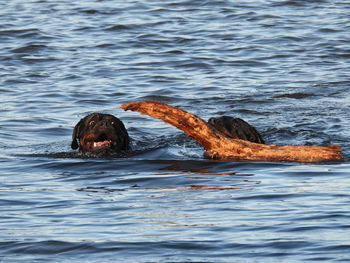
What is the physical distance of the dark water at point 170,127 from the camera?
6469 mm

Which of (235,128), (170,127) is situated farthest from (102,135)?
(170,127)

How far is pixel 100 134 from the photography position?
1028 centimetres

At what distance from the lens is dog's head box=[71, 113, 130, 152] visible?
10.3 meters

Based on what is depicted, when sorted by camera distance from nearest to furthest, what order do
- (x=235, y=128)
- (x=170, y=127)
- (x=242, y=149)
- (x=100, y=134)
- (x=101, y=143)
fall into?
(x=242, y=149) < (x=235, y=128) < (x=100, y=134) < (x=101, y=143) < (x=170, y=127)

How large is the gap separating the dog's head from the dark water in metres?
0.24

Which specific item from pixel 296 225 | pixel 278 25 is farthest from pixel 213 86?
pixel 296 225

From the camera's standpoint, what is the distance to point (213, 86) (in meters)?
15.1

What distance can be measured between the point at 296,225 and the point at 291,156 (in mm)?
2535

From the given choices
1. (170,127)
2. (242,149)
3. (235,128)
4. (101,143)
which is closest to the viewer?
(242,149)

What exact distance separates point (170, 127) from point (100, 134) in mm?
2539

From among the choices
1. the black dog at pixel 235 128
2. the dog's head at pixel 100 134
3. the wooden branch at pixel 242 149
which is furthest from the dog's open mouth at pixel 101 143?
the wooden branch at pixel 242 149

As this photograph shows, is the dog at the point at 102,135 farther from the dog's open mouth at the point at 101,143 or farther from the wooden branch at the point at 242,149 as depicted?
the wooden branch at the point at 242,149

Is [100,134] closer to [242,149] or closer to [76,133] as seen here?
[76,133]

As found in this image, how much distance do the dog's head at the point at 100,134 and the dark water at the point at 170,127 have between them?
0.78 feet
